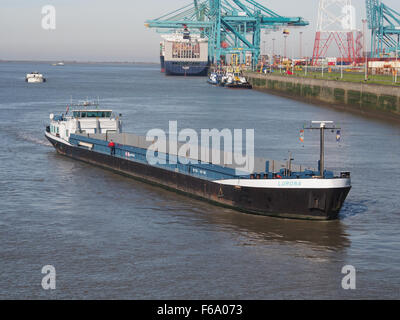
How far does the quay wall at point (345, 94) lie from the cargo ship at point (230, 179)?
3707cm

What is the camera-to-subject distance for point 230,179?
2636 centimetres

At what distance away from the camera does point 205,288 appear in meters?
18.3

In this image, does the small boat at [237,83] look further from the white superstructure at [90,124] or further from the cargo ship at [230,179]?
the cargo ship at [230,179]

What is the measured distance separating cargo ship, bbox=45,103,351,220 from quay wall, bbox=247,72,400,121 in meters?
37.1

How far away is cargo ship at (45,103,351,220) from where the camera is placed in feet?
79.3

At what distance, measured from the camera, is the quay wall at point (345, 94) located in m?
67.4

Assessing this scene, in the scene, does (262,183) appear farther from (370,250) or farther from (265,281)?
(265,281)

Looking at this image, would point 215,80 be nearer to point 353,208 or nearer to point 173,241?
point 353,208

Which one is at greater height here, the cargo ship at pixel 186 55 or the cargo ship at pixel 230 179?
the cargo ship at pixel 186 55

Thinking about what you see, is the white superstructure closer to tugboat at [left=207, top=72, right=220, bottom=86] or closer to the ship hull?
tugboat at [left=207, top=72, right=220, bottom=86]

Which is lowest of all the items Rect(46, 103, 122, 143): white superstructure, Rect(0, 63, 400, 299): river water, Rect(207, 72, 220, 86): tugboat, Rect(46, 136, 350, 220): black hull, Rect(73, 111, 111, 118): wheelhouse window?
Rect(0, 63, 400, 299): river water

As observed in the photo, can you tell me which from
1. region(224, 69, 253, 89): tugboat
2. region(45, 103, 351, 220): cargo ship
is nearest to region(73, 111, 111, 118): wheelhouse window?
region(45, 103, 351, 220): cargo ship

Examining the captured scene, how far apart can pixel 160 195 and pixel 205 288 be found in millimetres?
12218

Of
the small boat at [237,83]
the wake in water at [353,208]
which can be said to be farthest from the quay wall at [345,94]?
the wake in water at [353,208]
